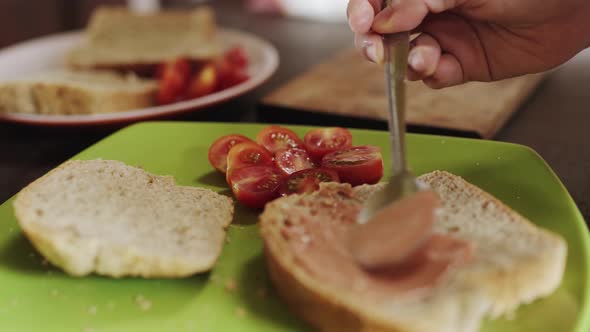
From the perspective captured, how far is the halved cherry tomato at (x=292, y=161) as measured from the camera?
8.08 feet

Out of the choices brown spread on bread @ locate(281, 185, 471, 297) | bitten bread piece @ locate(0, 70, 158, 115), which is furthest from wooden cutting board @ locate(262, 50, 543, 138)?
brown spread on bread @ locate(281, 185, 471, 297)

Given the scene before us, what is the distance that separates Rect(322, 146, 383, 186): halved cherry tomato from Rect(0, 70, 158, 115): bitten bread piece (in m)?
1.99

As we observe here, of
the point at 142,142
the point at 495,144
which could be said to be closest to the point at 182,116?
the point at 142,142

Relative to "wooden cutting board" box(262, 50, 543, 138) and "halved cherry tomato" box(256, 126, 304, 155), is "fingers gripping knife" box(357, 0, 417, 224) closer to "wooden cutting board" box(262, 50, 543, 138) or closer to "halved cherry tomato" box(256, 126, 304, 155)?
"halved cherry tomato" box(256, 126, 304, 155)

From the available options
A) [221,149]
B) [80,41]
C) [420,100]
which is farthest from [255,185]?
[80,41]

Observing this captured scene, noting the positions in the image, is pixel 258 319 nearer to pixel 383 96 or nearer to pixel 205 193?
pixel 205 193

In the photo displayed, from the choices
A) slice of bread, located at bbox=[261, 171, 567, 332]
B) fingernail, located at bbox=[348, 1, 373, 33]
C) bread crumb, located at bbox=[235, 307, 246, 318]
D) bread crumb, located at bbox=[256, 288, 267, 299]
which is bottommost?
bread crumb, located at bbox=[256, 288, 267, 299]

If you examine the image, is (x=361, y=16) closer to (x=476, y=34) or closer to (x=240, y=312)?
(x=476, y=34)

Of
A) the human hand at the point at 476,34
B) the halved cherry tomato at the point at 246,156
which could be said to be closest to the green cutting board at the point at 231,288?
the halved cherry tomato at the point at 246,156

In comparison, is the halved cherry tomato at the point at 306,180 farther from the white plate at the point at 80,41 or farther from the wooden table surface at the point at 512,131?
the white plate at the point at 80,41

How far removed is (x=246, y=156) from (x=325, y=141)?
1.20 feet

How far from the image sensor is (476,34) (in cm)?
284

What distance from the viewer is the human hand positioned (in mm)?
2518

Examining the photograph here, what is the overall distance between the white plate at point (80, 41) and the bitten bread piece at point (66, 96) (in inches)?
5.9
